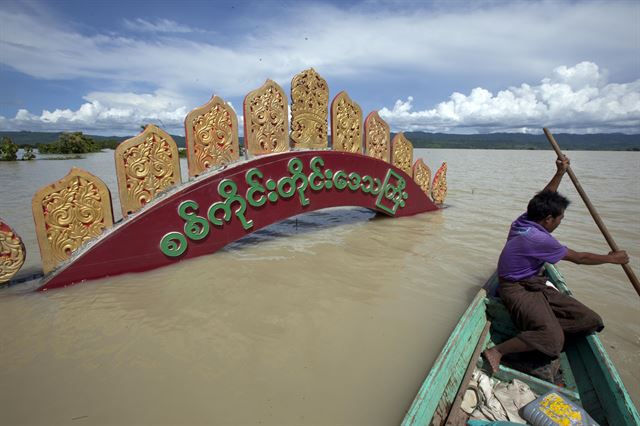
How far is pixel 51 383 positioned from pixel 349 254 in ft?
12.2

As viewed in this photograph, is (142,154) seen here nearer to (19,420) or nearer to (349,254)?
(19,420)

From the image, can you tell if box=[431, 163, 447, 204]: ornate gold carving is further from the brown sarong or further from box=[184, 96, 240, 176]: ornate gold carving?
the brown sarong

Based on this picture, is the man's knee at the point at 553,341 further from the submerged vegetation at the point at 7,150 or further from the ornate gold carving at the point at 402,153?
the submerged vegetation at the point at 7,150

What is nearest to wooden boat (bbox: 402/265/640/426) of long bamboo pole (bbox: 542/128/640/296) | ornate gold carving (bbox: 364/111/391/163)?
long bamboo pole (bbox: 542/128/640/296)

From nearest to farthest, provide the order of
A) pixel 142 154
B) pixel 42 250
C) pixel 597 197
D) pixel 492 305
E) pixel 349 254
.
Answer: pixel 492 305 → pixel 42 250 → pixel 142 154 → pixel 349 254 → pixel 597 197

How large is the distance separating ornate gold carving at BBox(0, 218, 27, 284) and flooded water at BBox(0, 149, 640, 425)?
0.80ft

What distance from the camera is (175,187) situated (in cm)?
420

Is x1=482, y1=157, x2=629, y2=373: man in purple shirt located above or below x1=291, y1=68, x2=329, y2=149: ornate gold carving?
below

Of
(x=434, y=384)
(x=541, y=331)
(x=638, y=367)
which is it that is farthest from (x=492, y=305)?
(x=434, y=384)

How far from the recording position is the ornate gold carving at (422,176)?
7.61 meters

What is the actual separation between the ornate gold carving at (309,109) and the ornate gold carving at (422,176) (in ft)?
9.78

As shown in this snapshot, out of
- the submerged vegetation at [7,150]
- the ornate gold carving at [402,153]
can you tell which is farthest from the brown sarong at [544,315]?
the submerged vegetation at [7,150]

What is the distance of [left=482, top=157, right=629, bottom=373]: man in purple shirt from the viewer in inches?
97.7

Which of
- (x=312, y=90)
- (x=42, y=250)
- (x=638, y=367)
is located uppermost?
(x=312, y=90)
